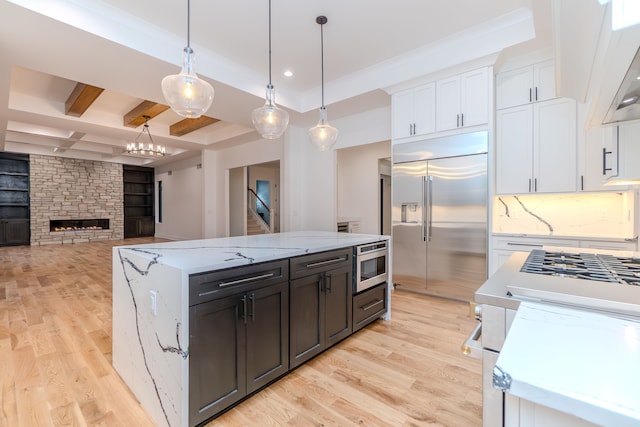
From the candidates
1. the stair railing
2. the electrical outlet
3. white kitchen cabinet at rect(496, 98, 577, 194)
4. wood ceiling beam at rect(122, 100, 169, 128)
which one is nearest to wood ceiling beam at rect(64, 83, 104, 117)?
wood ceiling beam at rect(122, 100, 169, 128)

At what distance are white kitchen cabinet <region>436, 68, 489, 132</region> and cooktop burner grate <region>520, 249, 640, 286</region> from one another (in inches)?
88.3

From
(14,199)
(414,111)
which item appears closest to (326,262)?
(414,111)

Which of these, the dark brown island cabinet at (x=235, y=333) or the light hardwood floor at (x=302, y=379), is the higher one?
the dark brown island cabinet at (x=235, y=333)

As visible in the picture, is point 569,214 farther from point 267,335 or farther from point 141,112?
point 141,112

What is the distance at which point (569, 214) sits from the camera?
345 centimetres

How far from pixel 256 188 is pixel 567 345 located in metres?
10.5

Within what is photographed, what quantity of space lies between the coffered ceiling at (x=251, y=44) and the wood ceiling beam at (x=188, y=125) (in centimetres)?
112

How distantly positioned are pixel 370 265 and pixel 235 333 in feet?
5.11

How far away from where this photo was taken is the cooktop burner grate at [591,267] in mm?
1157

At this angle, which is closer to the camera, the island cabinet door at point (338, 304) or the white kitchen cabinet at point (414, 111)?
the island cabinet door at point (338, 304)

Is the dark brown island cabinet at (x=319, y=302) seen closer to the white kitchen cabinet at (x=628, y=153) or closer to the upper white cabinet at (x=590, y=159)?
the white kitchen cabinet at (x=628, y=153)

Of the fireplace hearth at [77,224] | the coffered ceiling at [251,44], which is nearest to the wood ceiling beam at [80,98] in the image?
the coffered ceiling at [251,44]

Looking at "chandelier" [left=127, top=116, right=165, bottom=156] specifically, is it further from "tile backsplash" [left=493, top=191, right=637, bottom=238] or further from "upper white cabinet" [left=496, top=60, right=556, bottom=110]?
"tile backsplash" [left=493, top=191, right=637, bottom=238]

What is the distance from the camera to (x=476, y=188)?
3.52m
